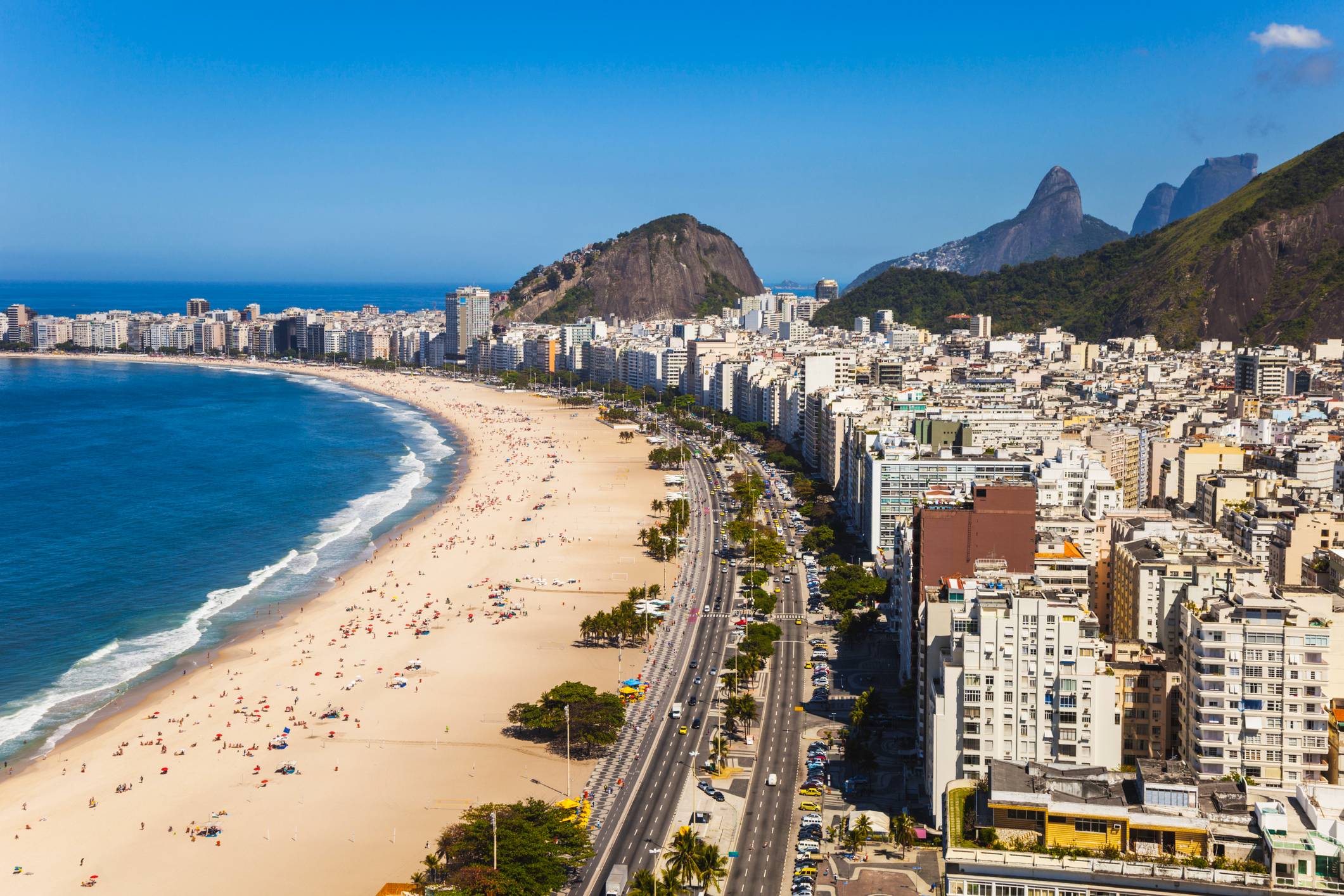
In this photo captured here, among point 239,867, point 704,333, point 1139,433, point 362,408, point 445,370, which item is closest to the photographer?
point 239,867

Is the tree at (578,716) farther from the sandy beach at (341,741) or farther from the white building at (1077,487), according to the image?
the white building at (1077,487)

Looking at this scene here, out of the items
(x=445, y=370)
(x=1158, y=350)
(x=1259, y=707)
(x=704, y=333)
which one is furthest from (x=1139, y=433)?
(x=445, y=370)

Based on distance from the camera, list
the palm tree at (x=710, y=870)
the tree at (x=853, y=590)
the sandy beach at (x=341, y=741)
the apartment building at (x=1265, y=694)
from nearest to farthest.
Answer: the palm tree at (x=710, y=870) < the apartment building at (x=1265, y=694) < the sandy beach at (x=341, y=741) < the tree at (x=853, y=590)

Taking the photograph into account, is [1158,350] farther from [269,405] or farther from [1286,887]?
[1286,887]

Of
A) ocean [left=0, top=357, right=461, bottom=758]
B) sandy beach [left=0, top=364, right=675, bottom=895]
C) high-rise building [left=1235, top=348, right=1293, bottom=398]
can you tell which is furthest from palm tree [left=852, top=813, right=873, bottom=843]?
high-rise building [left=1235, top=348, right=1293, bottom=398]

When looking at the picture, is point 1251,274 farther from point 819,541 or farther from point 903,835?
point 903,835

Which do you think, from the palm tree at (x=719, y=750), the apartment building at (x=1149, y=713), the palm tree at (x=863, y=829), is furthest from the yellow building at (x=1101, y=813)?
the palm tree at (x=719, y=750)

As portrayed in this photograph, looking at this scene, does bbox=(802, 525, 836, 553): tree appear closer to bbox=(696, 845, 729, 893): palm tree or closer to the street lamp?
the street lamp
